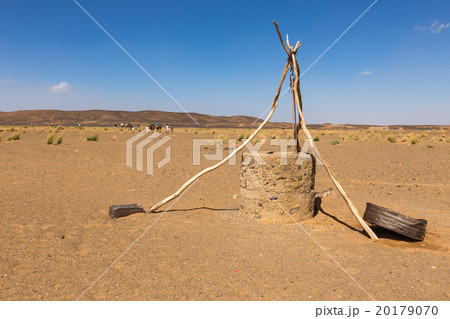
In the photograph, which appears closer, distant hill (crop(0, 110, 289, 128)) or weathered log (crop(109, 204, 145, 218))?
weathered log (crop(109, 204, 145, 218))

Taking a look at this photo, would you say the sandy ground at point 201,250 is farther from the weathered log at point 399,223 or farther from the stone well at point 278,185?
the stone well at point 278,185

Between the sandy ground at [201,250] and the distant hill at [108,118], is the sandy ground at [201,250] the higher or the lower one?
the lower one

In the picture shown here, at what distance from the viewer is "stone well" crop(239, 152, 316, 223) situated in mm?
5055

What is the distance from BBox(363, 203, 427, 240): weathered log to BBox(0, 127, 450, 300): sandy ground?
167mm

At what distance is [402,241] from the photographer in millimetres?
4461

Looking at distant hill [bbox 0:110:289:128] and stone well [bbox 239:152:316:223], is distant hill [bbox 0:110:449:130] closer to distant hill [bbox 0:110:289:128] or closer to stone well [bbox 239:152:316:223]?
distant hill [bbox 0:110:289:128]

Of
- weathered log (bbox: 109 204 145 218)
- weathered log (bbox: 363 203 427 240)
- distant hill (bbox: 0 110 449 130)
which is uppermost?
distant hill (bbox: 0 110 449 130)

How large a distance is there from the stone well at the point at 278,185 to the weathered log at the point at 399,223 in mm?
1116

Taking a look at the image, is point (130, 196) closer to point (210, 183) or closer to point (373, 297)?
point (210, 183)

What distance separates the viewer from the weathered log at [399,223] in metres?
4.23
